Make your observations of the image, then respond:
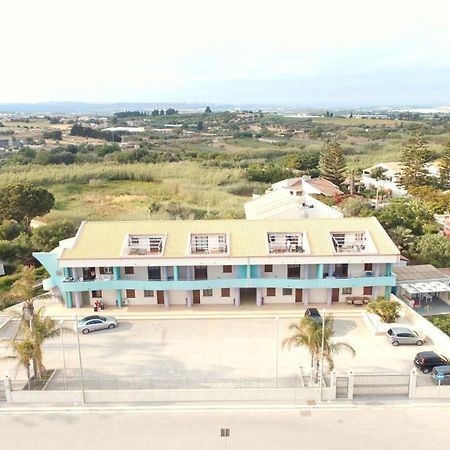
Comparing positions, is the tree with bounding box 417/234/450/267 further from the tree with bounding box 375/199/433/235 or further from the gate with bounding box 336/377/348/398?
the gate with bounding box 336/377/348/398

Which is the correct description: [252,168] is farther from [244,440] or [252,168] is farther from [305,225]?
[244,440]

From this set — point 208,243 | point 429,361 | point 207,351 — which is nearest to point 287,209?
point 208,243

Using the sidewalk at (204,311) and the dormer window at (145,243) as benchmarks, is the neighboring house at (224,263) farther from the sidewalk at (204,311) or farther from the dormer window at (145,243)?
the sidewalk at (204,311)

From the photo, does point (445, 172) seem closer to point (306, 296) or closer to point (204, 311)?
point (306, 296)

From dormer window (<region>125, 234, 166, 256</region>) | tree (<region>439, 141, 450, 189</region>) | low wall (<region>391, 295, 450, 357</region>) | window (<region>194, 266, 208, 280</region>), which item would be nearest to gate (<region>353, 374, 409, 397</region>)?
low wall (<region>391, 295, 450, 357</region>)

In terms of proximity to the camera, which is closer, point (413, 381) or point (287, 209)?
point (413, 381)

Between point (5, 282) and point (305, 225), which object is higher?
point (305, 225)

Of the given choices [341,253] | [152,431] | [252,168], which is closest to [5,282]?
[152,431]
